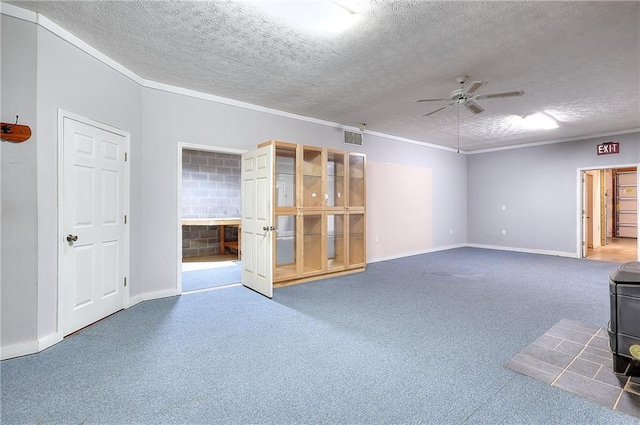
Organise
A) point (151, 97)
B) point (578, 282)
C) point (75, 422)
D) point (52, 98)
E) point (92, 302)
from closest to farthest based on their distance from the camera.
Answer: point (75, 422), point (52, 98), point (92, 302), point (151, 97), point (578, 282)

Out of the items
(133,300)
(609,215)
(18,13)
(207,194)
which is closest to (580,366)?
(133,300)

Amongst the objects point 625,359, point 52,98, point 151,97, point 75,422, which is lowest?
point 75,422

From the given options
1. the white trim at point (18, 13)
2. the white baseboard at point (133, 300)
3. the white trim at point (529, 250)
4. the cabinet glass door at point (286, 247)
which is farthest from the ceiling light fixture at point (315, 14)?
the white trim at point (529, 250)

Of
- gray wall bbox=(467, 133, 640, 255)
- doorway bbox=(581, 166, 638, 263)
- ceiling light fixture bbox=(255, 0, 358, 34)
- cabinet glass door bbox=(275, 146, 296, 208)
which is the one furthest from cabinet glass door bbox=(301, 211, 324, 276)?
doorway bbox=(581, 166, 638, 263)

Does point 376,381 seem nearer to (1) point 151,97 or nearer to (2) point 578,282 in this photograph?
(1) point 151,97

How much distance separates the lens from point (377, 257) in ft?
21.9

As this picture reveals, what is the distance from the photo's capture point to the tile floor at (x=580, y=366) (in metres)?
1.94

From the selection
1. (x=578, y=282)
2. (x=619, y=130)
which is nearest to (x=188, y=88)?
(x=578, y=282)

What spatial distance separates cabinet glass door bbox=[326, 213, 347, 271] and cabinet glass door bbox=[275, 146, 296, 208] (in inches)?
35.5

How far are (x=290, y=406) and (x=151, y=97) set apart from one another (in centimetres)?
397

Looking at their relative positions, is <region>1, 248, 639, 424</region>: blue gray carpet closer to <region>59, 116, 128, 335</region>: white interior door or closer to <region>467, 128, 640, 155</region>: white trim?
<region>59, 116, 128, 335</region>: white interior door

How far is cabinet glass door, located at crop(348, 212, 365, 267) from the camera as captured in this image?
5602 millimetres

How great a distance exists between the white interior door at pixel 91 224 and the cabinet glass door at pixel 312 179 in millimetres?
2478

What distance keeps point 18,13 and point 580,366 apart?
17.2ft
